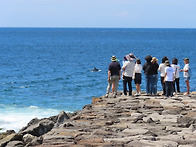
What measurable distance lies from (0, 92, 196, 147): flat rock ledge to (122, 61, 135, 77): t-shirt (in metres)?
1.11

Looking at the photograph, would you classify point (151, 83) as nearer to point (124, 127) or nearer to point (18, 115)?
point (124, 127)

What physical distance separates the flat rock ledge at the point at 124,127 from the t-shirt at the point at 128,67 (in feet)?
3.63

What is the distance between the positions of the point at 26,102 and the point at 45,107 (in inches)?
109

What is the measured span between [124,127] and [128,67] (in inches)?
254

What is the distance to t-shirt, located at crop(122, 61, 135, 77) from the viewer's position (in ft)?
60.3

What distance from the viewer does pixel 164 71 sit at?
62.7ft

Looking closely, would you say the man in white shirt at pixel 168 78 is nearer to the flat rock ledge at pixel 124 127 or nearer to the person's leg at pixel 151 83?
the flat rock ledge at pixel 124 127

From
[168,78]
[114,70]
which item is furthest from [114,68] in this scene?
[168,78]

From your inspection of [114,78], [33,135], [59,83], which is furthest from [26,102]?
[33,135]

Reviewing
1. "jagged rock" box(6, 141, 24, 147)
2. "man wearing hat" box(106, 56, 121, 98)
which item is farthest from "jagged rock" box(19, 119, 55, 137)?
"man wearing hat" box(106, 56, 121, 98)

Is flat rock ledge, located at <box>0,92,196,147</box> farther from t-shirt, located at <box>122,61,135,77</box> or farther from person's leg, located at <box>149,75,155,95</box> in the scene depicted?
person's leg, located at <box>149,75,155,95</box>

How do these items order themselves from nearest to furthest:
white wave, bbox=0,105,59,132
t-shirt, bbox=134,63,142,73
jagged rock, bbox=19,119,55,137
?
jagged rock, bbox=19,119,55,137 < t-shirt, bbox=134,63,142,73 < white wave, bbox=0,105,59,132

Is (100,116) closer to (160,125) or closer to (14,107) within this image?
(160,125)

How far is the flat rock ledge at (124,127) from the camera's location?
1060 centimetres
